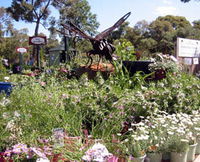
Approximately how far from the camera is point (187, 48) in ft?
34.0

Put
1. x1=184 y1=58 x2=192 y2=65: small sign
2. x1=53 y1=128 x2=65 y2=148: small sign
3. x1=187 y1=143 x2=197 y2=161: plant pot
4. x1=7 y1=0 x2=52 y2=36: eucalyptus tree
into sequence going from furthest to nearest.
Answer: x1=7 y1=0 x2=52 y2=36: eucalyptus tree
x1=184 y1=58 x2=192 y2=65: small sign
x1=187 y1=143 x2=197 y2=161: plant pot
x1=53 y1=128 x2=65 y2=148: small sign

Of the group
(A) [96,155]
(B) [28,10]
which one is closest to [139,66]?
(A) [96,155]

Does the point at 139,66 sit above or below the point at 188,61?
below

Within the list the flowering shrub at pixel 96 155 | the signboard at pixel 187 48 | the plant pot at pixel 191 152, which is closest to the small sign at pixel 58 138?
the flowering shrub at pixel 96 155

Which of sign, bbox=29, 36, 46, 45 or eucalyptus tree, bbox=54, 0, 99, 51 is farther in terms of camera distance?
eucalyptus tree, bbox=54, 0, 99, 51

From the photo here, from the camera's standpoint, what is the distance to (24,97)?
129 inches

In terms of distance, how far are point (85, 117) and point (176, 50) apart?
7.36m

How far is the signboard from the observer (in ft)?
32.2

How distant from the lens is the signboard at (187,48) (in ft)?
32.2

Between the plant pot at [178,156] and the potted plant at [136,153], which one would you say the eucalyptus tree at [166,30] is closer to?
the plant pot at [178,156]

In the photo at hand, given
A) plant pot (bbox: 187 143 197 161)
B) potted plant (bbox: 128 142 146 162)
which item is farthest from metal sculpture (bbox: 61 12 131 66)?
potted plant (bbox: 128 142 146 162)

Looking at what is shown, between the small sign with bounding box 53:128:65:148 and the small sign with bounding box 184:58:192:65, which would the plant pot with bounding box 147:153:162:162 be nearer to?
the small sign with bounding box 53:128:65:148

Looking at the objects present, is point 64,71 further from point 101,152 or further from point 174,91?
point 101,152

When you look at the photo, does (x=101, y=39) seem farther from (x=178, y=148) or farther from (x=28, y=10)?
(x=28, y=10)
